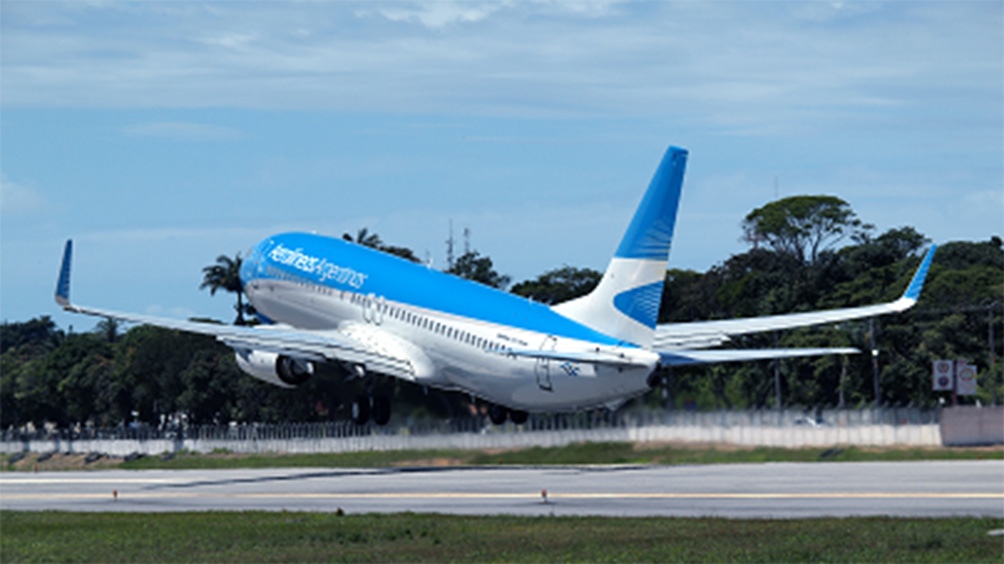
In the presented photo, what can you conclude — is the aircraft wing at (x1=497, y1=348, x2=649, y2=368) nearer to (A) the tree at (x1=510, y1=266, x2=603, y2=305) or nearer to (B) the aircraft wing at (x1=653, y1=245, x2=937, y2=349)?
(B) the aircraft wing at (x1=653, y1=245, x2=937, y2=349)

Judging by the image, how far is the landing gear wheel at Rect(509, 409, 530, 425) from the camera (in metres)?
78.6

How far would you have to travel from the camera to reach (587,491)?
5831 cm

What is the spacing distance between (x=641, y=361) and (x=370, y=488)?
12.0 m

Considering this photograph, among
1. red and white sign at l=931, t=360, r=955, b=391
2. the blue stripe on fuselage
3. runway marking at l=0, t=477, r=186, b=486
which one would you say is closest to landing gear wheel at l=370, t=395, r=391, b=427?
the blue stripe on fuselage

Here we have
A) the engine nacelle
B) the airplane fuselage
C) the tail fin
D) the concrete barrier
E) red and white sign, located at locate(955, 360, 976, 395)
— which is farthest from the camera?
red and white sign, located at locate(955, 360, 976, 395)

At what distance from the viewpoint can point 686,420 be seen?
71.4m

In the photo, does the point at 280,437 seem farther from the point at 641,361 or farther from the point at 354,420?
the point at 641,361

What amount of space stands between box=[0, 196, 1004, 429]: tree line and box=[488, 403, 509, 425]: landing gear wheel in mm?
1092

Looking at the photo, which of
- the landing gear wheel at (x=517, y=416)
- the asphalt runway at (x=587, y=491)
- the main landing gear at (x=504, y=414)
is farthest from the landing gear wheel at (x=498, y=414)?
the asphalt runway at (x=587, y=491)

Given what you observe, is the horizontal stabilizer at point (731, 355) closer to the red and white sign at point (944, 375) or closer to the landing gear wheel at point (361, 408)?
the landing gear wheel at point (361, 408)

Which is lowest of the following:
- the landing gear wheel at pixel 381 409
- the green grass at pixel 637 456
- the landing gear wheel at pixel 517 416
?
the green grass at pixel 637 456

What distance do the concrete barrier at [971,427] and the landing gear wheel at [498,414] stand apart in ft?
69.5

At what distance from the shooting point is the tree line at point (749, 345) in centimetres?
9188

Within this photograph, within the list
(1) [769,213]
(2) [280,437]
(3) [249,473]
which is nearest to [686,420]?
(3) [249,473]
